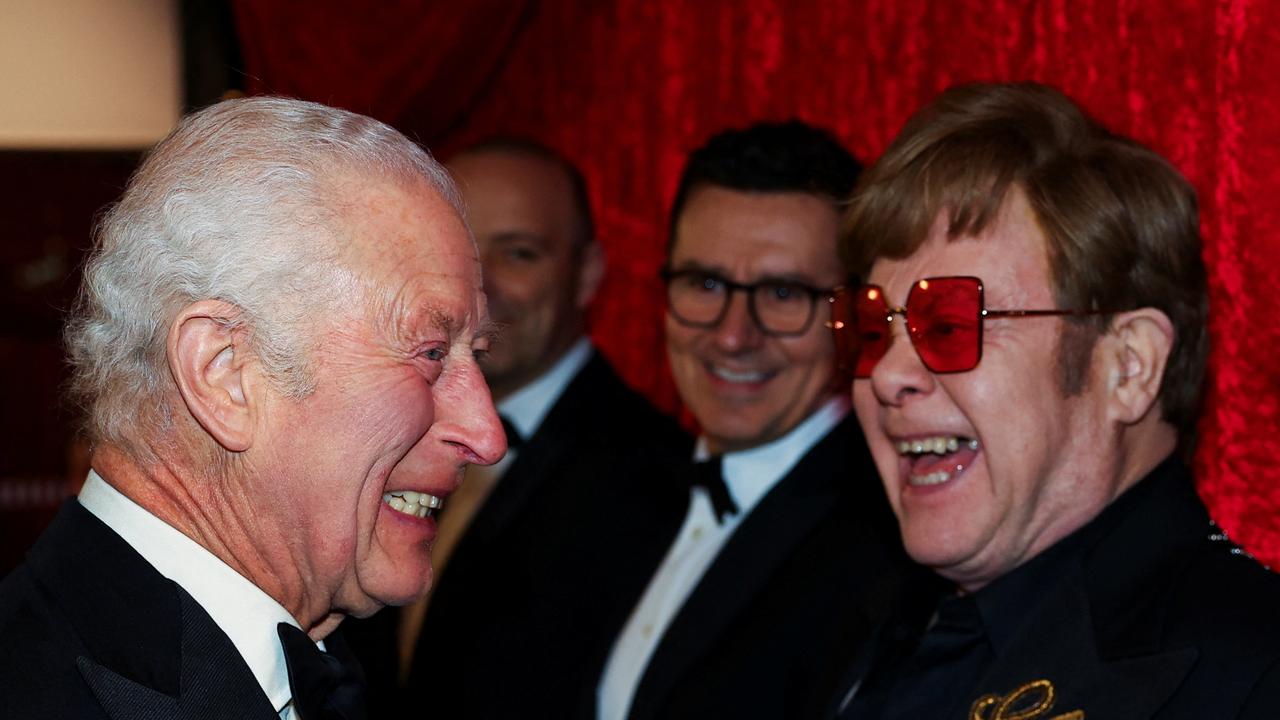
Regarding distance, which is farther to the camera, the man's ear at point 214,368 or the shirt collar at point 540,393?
the shirt collar at point 540,393

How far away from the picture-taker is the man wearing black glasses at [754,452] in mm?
2490

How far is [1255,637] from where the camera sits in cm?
178

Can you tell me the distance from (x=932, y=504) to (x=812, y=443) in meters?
0.69

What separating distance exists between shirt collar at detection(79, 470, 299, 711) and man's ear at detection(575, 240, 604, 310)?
2305 mm

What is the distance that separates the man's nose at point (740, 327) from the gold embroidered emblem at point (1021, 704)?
1.07m

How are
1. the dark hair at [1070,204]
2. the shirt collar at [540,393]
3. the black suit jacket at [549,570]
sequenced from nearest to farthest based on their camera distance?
the dark hair at [1070,204] → the black suit jacket at [549,570] → the shirt collar at [540,393]

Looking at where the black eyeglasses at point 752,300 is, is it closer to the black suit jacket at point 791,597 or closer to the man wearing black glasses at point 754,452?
the man wearing black glasses at point 754,452

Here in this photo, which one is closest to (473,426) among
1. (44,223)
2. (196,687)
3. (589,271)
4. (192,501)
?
(192,501)

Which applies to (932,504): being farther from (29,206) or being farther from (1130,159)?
(29,206)

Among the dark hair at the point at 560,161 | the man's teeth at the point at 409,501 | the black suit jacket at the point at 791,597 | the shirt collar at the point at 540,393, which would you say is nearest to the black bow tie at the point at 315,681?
the man's teeth at the point at 409,501

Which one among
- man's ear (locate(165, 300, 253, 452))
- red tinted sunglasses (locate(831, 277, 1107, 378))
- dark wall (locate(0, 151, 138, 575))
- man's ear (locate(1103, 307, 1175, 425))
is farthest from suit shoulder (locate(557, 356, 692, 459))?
dark wall (locate(0, 151, 138, 575))

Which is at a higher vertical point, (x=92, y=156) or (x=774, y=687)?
(x=92, y=156)

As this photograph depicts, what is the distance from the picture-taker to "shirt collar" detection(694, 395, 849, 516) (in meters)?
2.87

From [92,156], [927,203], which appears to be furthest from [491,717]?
[92,156]
